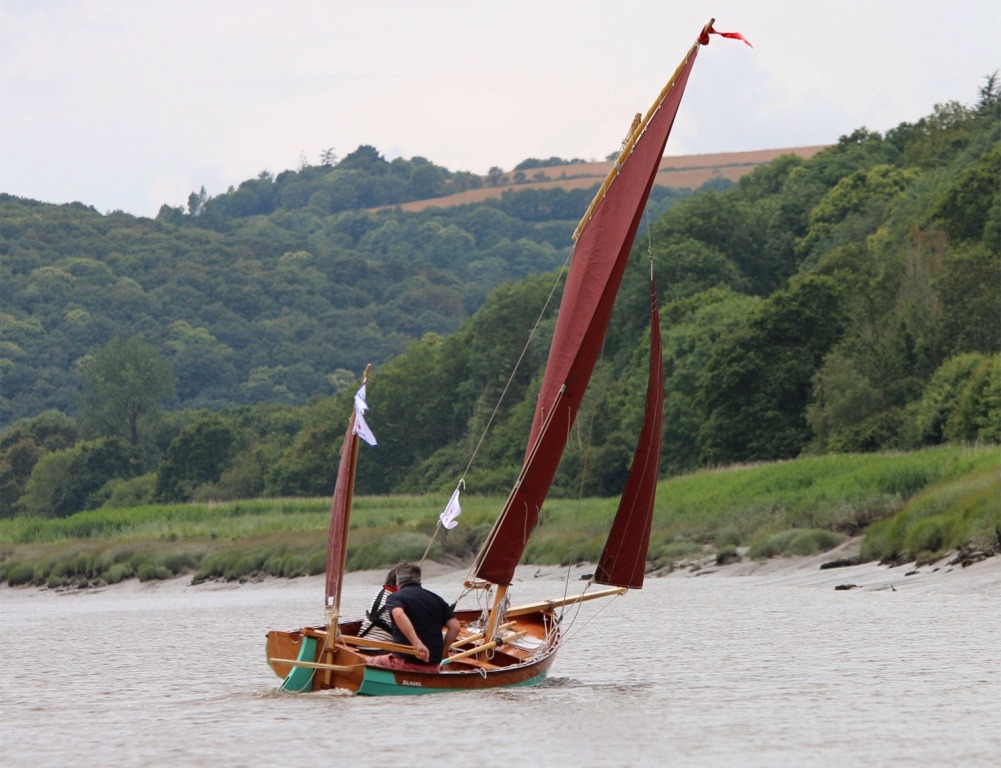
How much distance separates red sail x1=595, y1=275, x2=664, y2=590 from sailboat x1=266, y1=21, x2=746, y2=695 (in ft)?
1.81

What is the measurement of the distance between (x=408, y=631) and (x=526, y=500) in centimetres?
218

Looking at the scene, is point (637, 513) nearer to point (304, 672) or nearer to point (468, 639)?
point (468, 639)

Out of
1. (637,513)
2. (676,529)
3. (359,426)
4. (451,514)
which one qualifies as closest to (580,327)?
(451,514)

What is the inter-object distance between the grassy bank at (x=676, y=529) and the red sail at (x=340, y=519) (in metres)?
13.3

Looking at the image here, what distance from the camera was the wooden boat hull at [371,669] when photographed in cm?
1811

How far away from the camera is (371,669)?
1798cm

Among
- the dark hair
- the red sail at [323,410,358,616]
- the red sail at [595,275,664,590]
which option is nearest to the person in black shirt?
the dark hair

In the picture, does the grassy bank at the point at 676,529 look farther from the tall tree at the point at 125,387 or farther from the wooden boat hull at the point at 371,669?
the tall tree at the point at 125,387

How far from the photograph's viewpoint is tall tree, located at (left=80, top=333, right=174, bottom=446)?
131375 millimetres

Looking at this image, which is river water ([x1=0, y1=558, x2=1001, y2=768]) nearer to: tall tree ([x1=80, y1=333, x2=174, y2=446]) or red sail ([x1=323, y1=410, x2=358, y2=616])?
red sail ([x1=323, y1=410, x2=358, y2=616])

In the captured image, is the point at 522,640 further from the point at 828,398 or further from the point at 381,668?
the point at 828,398

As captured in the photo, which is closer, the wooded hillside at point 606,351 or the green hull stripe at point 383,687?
the green hull stripe at point 383,687

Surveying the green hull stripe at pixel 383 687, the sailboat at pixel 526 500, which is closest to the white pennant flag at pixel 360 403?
the sailboat at pixel 526 500

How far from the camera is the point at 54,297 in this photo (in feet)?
594
